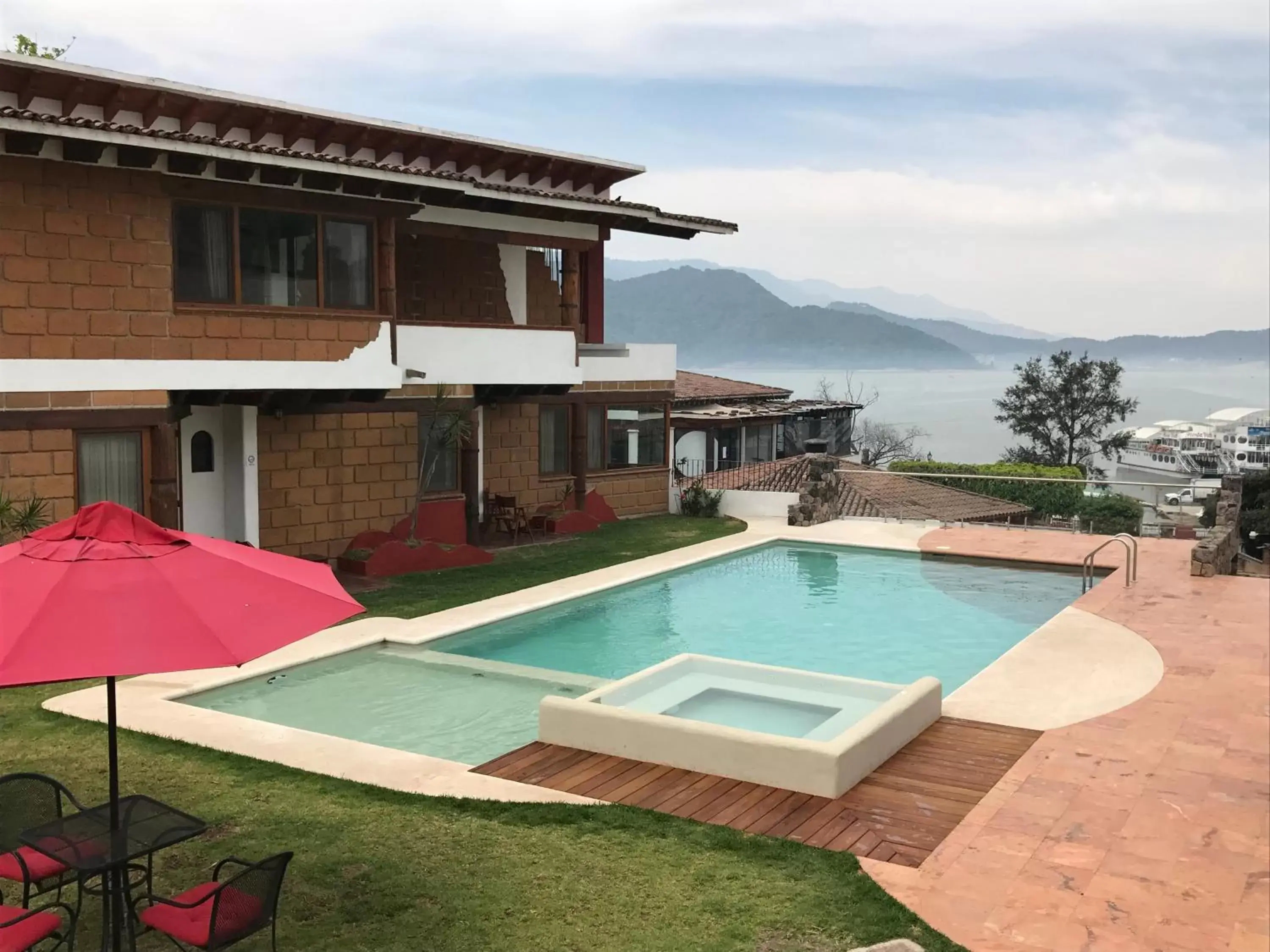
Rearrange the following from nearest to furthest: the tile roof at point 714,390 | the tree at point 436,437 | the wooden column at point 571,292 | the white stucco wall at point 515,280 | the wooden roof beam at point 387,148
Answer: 1. the tree at point 436,437
2. the wooden roof beam at point 387,148
3. the wooden column at point 571,292
4. the white stucco wall at point 515,280
5. the tile roof at point 714,390

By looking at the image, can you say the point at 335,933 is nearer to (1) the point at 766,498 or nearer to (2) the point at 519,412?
(2) the point at 519,412

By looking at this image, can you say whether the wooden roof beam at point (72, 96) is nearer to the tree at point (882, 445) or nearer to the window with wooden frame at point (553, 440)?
the window with wooden frame at point (553, 440)

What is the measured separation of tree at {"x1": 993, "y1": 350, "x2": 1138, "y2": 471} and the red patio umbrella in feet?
229

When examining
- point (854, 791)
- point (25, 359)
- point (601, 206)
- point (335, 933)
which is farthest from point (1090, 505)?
point (335, 933)

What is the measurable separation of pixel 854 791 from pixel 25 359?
11007 mm

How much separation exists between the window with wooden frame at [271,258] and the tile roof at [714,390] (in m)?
23.1

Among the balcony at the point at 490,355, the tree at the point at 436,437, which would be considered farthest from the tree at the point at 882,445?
the tree at the point at 436,437

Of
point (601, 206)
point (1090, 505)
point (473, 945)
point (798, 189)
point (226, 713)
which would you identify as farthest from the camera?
point (798, 189)

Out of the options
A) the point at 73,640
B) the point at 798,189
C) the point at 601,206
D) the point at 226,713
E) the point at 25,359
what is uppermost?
the point at 798,189

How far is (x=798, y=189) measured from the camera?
9475 centimetres

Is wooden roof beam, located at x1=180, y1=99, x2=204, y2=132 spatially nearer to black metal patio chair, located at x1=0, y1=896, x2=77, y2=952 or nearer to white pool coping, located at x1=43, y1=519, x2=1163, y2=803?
white pool coping, located at x1=43, y1=519, x2=1163, y2=803

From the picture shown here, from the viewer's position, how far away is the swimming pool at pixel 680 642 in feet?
37.6

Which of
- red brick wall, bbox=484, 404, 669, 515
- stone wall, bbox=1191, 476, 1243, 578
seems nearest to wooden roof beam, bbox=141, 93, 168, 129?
red brick wall, bbox=484, 404, 669, 515

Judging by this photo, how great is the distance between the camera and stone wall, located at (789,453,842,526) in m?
24.8
